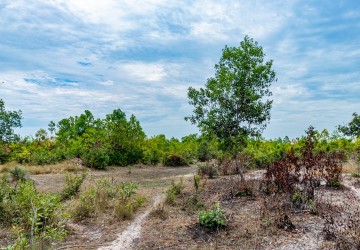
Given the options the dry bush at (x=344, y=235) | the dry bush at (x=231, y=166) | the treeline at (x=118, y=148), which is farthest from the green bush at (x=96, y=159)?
the dry bush at (x=344, y=235)

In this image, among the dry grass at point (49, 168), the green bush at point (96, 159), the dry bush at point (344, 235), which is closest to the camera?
the dry bush at point (344, 235)

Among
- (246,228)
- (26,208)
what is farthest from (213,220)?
(26,208)

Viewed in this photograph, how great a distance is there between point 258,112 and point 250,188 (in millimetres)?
2214

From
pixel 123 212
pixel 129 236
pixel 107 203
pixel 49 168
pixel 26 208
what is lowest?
pixel 129 236

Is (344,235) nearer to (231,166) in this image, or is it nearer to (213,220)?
(213,220)

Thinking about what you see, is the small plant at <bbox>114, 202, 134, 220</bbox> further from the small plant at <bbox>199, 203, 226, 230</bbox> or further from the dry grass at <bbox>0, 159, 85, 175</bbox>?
the dry grass at <bbox>0, 159, 85, 175</bbox>

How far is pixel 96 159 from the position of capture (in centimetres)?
1778

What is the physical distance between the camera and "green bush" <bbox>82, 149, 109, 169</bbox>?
17742 mm

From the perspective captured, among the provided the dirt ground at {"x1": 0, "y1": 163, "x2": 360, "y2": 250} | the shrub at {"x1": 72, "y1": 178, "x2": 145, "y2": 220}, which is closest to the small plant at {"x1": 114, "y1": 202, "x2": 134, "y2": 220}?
the shrub at {"x1": 72, "y1": 178, "x2": 145, "y2": 220}

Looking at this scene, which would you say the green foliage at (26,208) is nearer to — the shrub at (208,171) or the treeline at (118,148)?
the shrub at (208,171)

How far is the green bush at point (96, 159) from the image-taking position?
17.7 meters

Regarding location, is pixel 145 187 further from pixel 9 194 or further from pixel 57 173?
pixel 57 173

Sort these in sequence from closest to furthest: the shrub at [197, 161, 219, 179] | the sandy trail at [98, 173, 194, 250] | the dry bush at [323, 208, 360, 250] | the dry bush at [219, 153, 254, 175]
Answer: the dry bush at [323, 208, 360, 250]
the sandy trail at [98, 173, 194, 250]
the shrub at [197, 161, 219, 179]
the dry bush at [219, 153, 254, 175]

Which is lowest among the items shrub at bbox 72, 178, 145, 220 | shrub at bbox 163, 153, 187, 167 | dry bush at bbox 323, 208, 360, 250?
dry bush at bbox 323, 208, 360, 250
